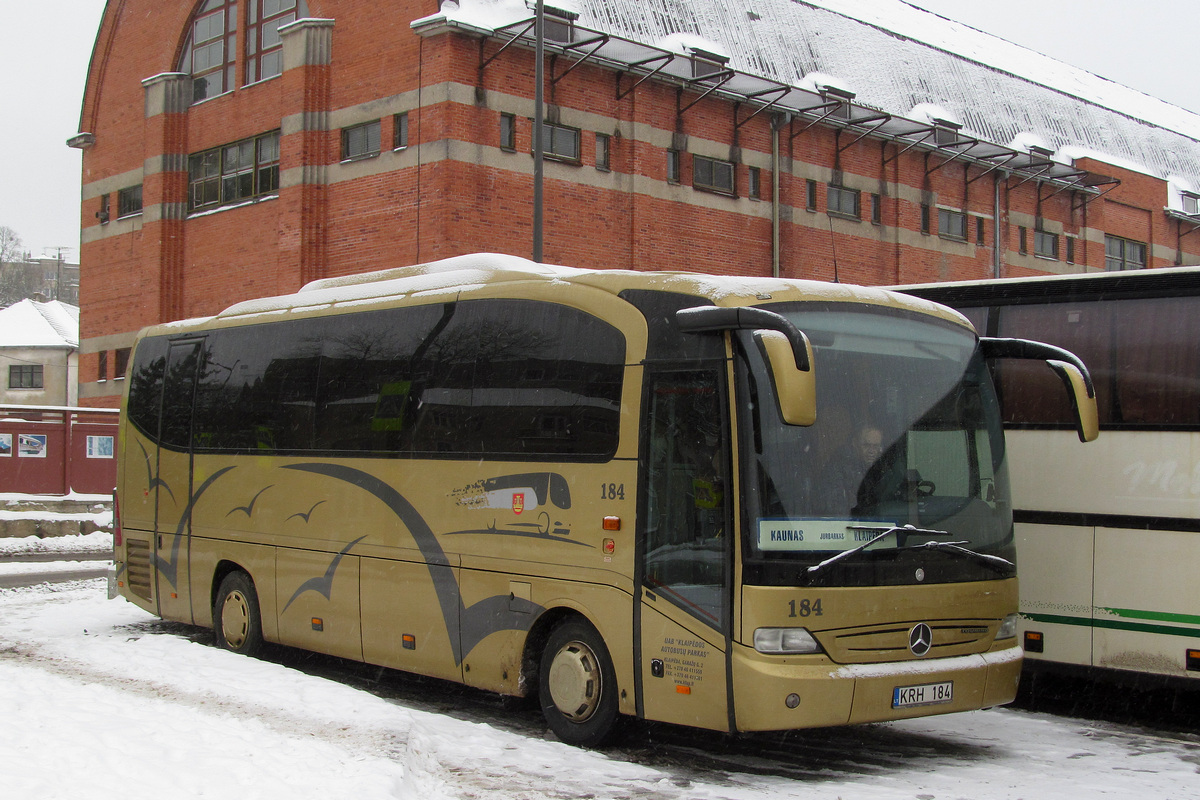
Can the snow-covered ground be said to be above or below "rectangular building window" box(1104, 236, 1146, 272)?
below

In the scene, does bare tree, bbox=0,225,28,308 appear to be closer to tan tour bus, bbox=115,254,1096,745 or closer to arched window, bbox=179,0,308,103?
arched window, bbox=179,0,308,103

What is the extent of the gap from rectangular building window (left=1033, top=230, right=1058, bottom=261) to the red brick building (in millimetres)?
71

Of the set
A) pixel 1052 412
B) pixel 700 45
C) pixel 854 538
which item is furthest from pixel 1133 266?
pixel 854 538

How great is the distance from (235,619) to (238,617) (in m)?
0.05

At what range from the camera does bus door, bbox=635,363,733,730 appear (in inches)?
296

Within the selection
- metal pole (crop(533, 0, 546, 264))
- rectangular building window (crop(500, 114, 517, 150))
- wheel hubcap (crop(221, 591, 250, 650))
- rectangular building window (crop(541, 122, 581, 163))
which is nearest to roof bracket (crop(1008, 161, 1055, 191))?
rectangular building window (crop(541, 122, 581, 163))

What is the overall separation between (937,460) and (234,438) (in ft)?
22.6

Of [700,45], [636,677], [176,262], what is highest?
[700,45]

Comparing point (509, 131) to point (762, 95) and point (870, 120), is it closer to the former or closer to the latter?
point (762, 95)

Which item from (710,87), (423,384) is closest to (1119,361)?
(423,384)

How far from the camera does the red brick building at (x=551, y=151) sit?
2698 centimetres

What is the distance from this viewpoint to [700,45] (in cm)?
3038

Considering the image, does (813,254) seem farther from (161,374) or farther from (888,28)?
(161,374)

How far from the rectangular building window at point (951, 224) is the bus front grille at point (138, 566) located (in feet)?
97.4
